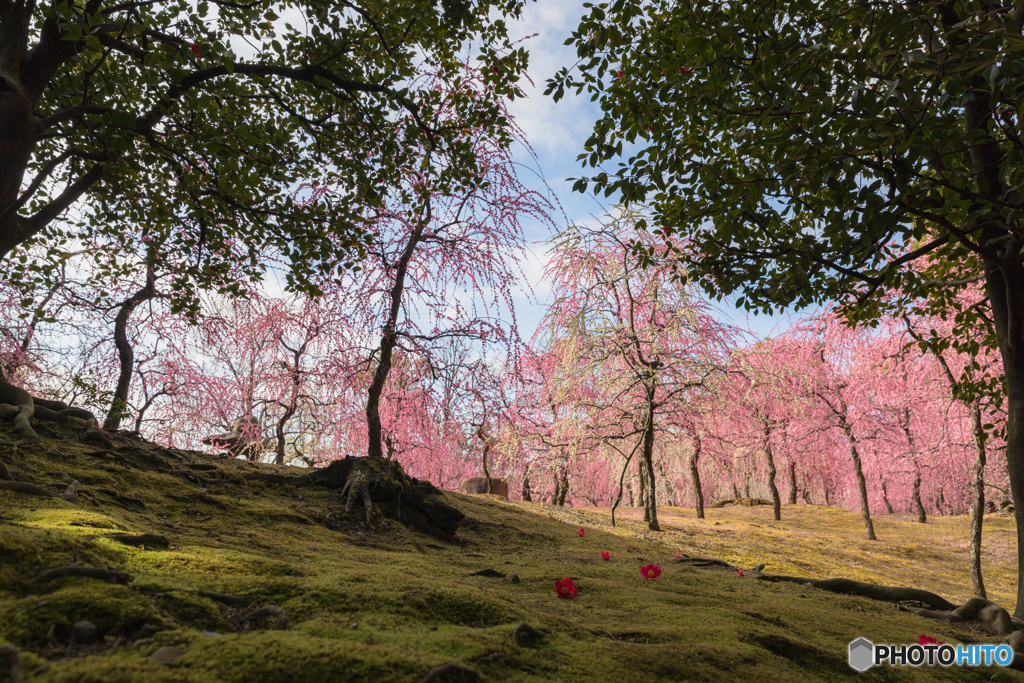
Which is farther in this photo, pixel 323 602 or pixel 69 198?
pixel 69 198

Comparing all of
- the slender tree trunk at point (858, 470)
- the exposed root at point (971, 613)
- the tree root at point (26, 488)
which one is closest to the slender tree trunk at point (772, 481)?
the slender tree trunk at point (858, 470)

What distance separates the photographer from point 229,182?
605 centimetres

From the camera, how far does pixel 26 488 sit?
12.2ft

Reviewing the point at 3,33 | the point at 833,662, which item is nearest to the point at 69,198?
the point at 3,33

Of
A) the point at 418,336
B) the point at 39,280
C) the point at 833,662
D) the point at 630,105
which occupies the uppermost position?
the point at 630,105

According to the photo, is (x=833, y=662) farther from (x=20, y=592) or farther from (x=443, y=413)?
(x=443, y=413)

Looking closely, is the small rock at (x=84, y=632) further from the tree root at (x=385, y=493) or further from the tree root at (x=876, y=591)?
the tree root at (x=876, y=591)

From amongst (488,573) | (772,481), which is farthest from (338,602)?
(772,481)

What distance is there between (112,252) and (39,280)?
108 cm

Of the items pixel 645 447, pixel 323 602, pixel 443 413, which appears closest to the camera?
pixel 323 602

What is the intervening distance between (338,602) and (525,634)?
0.93 m

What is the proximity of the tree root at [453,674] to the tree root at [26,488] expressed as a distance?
3523 mm

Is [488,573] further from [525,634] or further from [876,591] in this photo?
[876,591]

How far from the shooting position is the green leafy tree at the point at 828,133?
3485 mm
